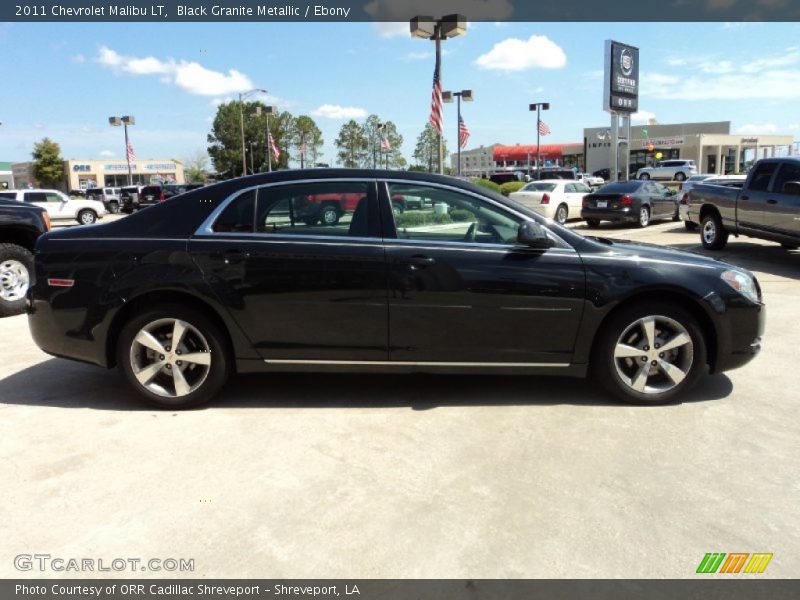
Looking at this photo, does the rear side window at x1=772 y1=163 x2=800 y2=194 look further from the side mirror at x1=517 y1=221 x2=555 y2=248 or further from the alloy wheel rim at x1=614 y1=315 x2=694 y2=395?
the side mirror at x1=517 y1=221 x2=555 y2=248

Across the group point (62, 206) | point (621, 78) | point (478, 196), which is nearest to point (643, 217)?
point (478, 196)

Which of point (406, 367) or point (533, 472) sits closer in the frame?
point (533, 472)

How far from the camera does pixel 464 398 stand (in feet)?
14.9

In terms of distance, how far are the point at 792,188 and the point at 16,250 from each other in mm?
11829

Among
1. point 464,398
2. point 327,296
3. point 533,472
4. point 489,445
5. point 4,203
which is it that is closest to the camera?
point 533,472

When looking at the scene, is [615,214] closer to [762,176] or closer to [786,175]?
[762,176]

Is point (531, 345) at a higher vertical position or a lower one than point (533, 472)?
higher

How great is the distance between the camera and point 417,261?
4.13m

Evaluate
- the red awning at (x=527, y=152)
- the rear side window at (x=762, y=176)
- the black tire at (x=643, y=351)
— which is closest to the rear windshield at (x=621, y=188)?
the rear side window at (x=762, y=176)

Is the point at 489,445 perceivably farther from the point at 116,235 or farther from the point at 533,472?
the point at 116,235

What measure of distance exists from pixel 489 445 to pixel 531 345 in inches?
32.8

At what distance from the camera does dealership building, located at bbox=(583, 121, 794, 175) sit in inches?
2820

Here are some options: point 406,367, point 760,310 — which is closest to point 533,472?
point 406,367
